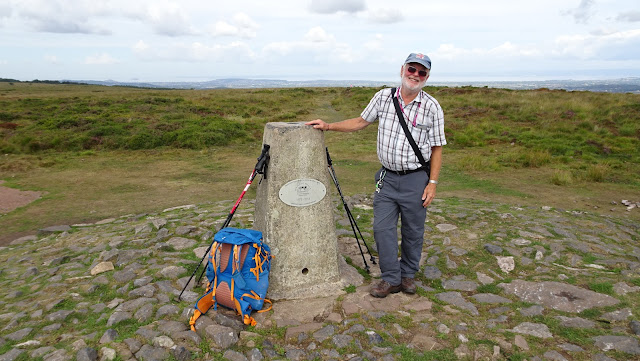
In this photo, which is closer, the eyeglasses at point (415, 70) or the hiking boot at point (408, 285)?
the eyeglasses at point (415, 70)

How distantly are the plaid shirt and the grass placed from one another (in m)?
5.62

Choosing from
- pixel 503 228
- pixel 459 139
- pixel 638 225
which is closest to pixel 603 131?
pixel 459 139

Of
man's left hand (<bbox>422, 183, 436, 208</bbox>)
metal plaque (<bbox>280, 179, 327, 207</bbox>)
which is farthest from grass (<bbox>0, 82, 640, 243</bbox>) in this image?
man's left hand (<bbox>422, 183, 436, 208</bbox>)

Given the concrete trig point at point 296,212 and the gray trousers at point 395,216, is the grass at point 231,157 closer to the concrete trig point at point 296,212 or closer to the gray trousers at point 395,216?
the concrete trig point at point 296,212

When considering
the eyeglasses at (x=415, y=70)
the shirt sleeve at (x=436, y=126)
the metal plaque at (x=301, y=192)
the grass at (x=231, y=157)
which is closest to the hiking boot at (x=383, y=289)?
the metal plaque at (x=301, y=192)

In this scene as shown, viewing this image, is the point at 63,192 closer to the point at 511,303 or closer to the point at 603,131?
the point at 511,303

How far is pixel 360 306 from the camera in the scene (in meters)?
4.21

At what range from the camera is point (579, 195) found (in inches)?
380

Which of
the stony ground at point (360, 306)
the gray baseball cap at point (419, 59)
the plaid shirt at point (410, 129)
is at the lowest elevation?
the stony ground at point (360, 306)

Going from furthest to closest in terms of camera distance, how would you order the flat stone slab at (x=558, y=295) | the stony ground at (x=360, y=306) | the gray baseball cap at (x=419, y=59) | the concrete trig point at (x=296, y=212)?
1. the concrete trig point at (x=296, y=212)
2. the flat stone slab at (x=558, y=295)
3. the gray baseball cap at (x=419, y=59)
4. the stony ground at (x=360, y=306)

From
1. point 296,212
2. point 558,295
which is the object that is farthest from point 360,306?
point 558,295

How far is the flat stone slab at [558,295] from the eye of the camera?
4113mm

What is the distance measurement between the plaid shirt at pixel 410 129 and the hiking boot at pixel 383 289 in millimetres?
1253

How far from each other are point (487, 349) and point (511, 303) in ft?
3.22
